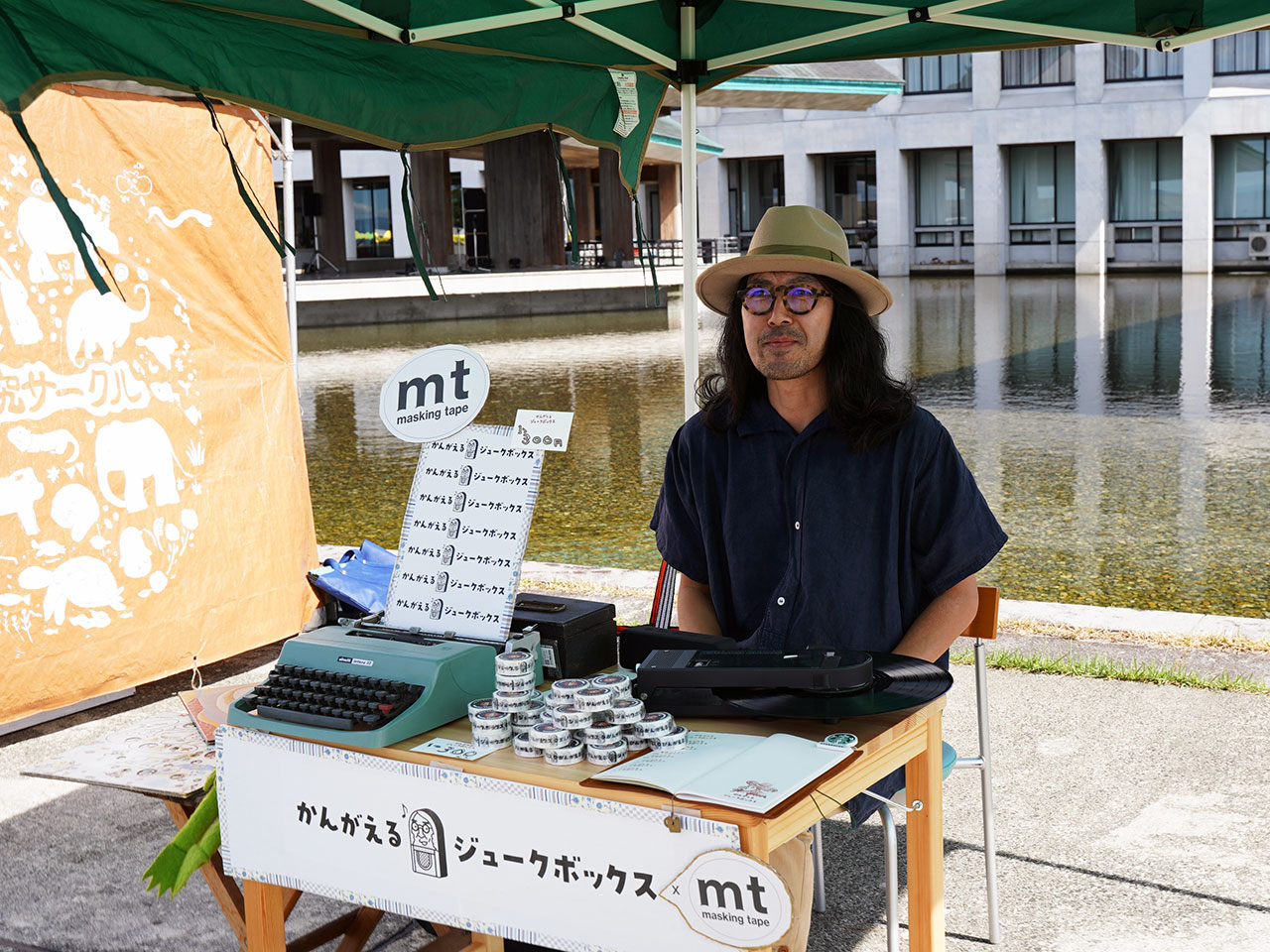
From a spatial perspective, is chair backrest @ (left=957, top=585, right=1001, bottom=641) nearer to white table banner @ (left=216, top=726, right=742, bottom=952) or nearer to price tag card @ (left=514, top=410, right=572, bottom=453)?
price tag card @ (left=514, top=410, right=572, bottom=453)

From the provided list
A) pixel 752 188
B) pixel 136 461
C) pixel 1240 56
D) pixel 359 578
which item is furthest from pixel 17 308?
pixel 752 188

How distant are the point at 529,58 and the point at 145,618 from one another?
2789 millimetres

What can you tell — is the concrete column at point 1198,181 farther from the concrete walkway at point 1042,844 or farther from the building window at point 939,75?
the concrete walkway at point 1042,844

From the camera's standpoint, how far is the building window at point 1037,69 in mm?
38344

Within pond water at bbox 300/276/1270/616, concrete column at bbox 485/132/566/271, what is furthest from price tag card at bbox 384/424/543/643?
concrete column at bbox 485/132/566/271

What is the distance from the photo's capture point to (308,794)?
2.41 m

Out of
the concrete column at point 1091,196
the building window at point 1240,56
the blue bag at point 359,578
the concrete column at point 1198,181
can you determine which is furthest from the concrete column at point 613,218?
the blue bag at point 359,578

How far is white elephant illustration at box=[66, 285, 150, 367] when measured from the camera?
5.01 meters

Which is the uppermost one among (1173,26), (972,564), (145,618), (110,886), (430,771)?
(1173,26)

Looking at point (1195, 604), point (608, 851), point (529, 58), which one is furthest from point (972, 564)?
point (1195, 604)

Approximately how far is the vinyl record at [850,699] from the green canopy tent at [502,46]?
1681mm

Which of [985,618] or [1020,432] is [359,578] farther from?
[1020,432]

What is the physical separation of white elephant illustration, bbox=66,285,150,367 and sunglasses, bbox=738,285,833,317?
3.10 m

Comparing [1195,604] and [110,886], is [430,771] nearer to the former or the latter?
[110,886]
